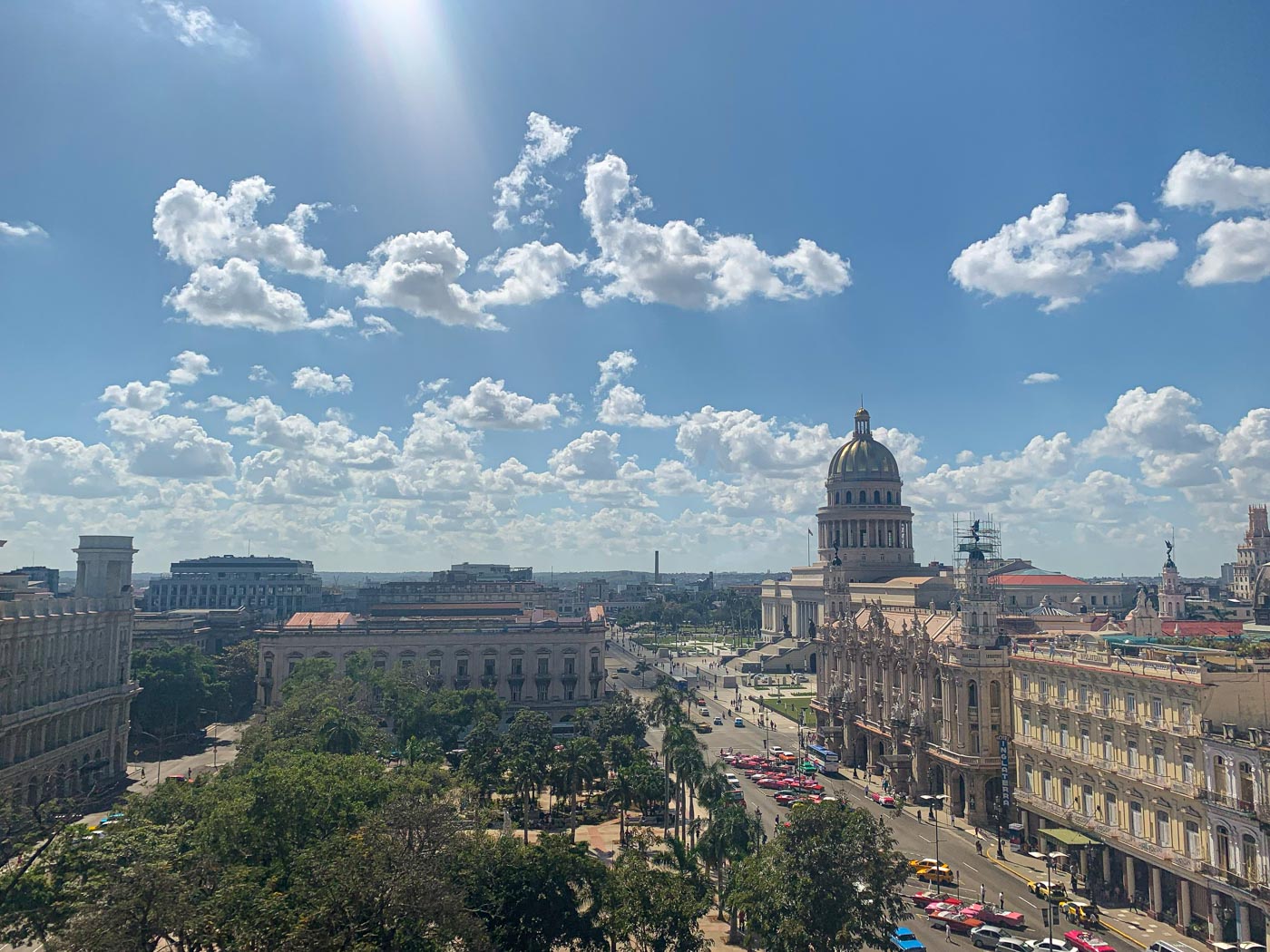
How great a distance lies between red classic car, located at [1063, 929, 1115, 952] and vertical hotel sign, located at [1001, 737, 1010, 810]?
24867 millimetres

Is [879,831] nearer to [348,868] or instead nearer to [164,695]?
[348,868]

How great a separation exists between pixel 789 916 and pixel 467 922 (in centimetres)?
1794

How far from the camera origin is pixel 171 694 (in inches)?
4919

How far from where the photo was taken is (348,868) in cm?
3956

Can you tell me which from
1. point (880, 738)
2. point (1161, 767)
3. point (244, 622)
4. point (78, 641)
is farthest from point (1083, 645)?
point (244, 622)

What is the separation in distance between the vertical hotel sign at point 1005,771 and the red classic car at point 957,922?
990 inches

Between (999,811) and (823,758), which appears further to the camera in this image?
(823,758)

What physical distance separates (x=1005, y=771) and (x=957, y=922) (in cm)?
2663

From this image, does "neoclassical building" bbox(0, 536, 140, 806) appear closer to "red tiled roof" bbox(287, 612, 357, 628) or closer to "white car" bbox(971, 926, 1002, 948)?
"red tiled roof" bbox(287, 612, 357, 628)

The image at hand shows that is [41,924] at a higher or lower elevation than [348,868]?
lower

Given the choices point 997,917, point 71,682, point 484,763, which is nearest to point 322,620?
point 71,682

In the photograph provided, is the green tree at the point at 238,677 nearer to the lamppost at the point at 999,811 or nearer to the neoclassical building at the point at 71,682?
the neoclassical building at the point at 71,682

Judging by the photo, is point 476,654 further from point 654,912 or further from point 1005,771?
point 654,912

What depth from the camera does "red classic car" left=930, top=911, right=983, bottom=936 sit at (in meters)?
60.2
